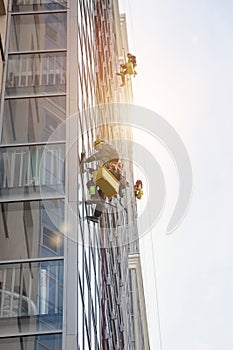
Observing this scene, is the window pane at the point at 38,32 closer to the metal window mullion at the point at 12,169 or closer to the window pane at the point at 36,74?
the window pane at the point at 36,74

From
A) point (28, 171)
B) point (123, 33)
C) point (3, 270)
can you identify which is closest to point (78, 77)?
point (28, 171)

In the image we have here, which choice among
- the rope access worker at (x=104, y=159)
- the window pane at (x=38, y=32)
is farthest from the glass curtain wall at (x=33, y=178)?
the rope access worker at (x=104, y=159)

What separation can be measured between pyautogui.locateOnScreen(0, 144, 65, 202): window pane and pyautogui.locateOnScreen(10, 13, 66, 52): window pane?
3.06m

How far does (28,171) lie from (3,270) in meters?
2.67

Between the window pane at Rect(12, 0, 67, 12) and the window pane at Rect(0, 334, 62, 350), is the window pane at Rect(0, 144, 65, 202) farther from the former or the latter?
the window pane at Rect(12, 0, 67, 12)

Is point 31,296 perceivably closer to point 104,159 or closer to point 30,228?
point 30,228

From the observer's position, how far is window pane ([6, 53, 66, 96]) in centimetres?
1622

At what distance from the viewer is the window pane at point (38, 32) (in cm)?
1709

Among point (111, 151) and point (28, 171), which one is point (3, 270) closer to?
point (28, 171)

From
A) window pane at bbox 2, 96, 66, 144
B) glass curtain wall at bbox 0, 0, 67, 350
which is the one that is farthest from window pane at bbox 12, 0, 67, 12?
window pane at bbox 2, 96, 66, 144

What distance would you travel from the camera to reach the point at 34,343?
12570 mm

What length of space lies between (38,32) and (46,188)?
198 inches

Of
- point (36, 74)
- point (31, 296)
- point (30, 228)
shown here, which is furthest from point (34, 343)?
point (36, 74)

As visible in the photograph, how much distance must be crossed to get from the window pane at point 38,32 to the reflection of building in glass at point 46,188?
27 mm
